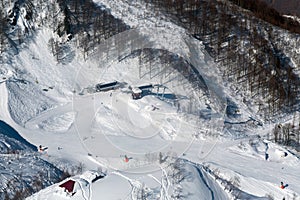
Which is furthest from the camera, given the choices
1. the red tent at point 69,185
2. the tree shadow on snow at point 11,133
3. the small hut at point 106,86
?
the small hut at point 106,86

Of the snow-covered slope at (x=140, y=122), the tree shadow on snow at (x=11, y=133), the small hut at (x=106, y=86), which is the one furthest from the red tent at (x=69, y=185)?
the small hut at (x=106, y=86)

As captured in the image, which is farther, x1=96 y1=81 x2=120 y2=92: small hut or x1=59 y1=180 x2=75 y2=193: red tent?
x1=96 y1=81 x2=120 y2=92: small hut

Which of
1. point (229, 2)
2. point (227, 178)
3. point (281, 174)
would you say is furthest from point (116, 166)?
point (229, 2)

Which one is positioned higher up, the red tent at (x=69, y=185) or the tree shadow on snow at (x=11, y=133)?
the red tent at (x=69, y=185)

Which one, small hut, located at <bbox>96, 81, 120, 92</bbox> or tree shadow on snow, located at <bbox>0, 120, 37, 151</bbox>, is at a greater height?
small hut, located at <bbox>96, 81, 120, 92</bbox>

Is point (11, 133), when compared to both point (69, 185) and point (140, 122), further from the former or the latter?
point (69, 185)

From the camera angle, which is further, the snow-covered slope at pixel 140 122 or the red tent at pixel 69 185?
the snow-covered slope at pixel 140 122

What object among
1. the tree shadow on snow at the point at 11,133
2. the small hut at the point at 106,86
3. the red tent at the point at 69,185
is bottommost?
the tree shadow on snow at the point at 11,133

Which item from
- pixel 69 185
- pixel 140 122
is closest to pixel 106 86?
pixel 140 122

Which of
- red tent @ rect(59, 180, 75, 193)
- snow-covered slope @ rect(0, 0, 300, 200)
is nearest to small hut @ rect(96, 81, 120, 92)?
snow-covered slope @ rect(0, 0, 300, 200)

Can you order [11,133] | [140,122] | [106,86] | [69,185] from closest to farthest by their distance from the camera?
[69,185], [11,133], [140,122], [106,86]

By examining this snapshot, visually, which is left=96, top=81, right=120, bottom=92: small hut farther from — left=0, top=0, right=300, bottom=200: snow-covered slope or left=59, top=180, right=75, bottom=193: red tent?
left=59, top=180, right=75, bottom=193: red tent

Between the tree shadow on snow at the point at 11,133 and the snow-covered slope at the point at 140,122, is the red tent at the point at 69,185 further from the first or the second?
the tree shadow on snow at the point at 11,133
